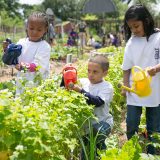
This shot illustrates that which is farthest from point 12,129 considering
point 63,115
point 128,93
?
point 128,93

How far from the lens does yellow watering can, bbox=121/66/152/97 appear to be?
3.34 m

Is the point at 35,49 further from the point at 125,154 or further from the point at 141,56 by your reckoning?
the point at 125,154

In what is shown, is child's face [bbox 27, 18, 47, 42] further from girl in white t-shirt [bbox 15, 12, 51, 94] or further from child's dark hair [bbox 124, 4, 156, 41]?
child's dark hair [bbox 124, 4, 156, 41]

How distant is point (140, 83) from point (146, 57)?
281mm

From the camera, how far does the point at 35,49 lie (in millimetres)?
4027

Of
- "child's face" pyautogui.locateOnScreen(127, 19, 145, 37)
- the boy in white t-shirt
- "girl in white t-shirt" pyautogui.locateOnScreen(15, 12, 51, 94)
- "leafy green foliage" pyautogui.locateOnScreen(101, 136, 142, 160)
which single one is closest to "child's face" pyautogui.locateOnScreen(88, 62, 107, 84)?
the boy in white t-shirt

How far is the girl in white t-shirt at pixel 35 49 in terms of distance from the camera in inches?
154

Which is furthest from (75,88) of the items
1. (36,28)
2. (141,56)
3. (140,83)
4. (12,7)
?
(12,7)

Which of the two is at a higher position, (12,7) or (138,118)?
(12,7)

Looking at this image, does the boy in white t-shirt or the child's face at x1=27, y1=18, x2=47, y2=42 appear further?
the child's face at x1=27, y1=18, x2=47, y2=42

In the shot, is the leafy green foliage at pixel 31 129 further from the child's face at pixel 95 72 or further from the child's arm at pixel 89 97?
the child's face at pixel 95 72

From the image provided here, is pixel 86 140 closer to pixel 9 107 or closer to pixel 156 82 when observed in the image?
pixel 156 82

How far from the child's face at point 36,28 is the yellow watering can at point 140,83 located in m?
1.01

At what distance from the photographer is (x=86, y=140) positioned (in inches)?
134
